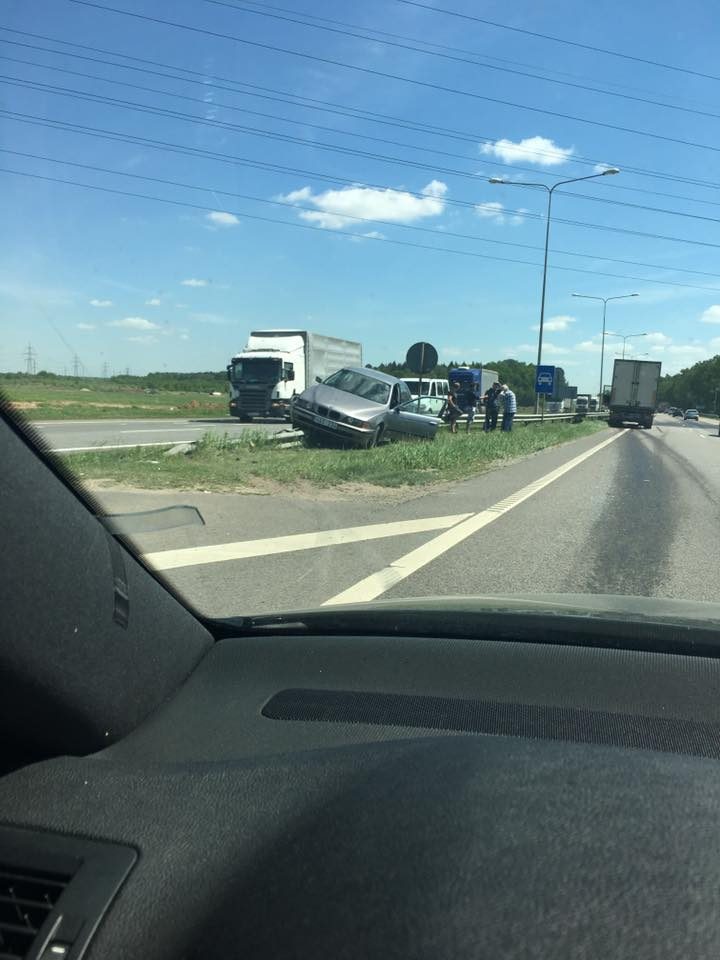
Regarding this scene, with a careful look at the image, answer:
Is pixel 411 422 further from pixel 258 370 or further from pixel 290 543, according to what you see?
pixel 258 370

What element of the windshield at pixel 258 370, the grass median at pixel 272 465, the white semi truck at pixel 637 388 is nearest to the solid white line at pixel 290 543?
the grass median at pixel 272 465

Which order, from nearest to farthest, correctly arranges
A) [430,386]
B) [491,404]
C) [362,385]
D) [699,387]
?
[362,385]
[491,404]
[430,386]
[699,387]

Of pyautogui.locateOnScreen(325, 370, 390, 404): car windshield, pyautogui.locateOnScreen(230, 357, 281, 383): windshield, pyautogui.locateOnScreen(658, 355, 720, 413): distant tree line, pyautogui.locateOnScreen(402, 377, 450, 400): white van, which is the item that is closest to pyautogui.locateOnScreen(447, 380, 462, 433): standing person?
pyautogui.locateOnScreen(402, 377, 450, 400): white van

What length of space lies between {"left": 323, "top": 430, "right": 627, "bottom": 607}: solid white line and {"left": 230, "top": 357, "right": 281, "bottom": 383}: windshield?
18.8m

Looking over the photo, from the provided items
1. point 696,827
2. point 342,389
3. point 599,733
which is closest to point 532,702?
point 599,733

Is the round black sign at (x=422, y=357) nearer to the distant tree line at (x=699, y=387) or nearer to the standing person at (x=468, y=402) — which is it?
the standing person at (x=468, y=402)

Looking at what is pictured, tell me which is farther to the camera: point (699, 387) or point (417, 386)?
point (699, 387)

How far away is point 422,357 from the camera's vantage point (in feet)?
54.1

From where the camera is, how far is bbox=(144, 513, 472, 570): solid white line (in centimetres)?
710

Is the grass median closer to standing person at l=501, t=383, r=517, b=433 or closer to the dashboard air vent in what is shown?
the dashboard air vent

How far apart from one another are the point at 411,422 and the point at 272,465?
589cm

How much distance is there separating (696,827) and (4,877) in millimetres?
1306

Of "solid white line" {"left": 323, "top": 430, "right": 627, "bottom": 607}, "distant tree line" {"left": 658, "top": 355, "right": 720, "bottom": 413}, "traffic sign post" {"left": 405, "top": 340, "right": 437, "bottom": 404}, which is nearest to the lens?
"solid white line" {"left": 323, "top": 430, "right": 627, "bottom": 607}

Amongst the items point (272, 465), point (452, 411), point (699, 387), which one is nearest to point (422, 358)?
point (272, 465)
